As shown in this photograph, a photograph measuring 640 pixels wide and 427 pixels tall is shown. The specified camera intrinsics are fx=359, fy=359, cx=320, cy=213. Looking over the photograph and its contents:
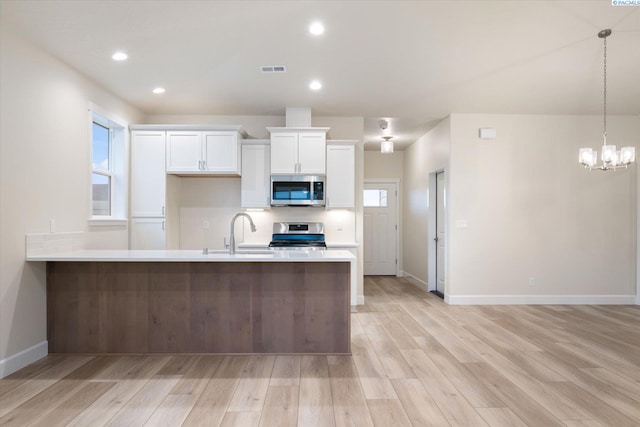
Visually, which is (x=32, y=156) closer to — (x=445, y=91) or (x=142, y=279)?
(x=142, y=279)

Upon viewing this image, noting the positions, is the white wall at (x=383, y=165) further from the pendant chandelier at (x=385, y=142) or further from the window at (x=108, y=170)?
the window at (x=108, y=170)

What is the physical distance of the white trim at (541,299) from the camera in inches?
206

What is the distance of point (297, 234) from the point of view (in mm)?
5219

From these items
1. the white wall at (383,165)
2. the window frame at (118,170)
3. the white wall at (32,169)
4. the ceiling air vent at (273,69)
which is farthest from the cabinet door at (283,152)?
the white wall at (383,165)

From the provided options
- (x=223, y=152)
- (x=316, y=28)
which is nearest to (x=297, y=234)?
(x=223, y=152)

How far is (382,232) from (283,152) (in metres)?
3.80

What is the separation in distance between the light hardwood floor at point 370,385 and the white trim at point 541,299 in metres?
1.30

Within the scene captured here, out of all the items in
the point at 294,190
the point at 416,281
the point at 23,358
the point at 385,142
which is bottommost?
the point at 416,281

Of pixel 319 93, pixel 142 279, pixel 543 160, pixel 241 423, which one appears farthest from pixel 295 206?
pixel 543 160

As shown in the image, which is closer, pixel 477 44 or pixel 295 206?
pixel 477 44

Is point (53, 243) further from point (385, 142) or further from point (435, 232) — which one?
point (435, 232)

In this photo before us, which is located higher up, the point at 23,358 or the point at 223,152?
the point at 223,152

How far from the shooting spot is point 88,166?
381 centimetres

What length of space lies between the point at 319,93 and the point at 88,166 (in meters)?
2.69
